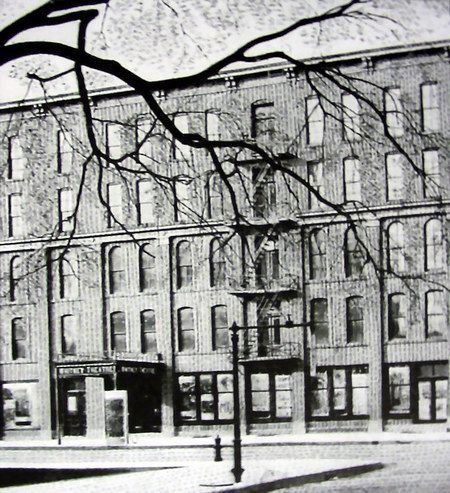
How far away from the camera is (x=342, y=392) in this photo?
15.2ft

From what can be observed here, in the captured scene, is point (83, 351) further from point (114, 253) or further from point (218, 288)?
point (218, 288)

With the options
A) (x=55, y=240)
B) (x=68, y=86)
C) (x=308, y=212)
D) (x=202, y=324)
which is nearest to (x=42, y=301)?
(x=55, y=240)

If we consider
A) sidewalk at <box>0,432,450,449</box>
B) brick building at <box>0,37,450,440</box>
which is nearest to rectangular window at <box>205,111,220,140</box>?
brick building at <box>0,37,450,440</box>

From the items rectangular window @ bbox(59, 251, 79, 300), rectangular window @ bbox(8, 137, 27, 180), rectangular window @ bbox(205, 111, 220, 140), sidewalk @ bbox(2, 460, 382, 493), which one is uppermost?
rectangular window @ bbox(205, 111, 220, 140)

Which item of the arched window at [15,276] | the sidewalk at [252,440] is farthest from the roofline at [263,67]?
the sidewalk at [252,440]

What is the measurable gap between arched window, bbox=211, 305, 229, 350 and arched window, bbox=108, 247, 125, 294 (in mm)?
613

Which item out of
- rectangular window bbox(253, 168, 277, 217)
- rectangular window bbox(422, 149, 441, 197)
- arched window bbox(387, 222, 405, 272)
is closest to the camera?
rectangular window bbox(422, 149, 441, 197)

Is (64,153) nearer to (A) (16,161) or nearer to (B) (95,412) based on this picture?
(A) (16,161)

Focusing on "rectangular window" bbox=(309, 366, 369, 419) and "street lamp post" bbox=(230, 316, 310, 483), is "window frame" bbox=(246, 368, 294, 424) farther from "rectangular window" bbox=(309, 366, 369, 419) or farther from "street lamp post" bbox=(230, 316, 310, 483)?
"rectangular window" bbox=(309, 366, 369, 419)

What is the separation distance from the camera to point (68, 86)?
16.7 ft

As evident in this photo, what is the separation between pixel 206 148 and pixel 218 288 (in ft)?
2.67

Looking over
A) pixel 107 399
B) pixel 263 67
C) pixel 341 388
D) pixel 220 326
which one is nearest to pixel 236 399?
pixel 220 326

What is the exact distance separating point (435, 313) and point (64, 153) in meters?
2.42

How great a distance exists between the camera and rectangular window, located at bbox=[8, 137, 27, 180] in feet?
17.0
